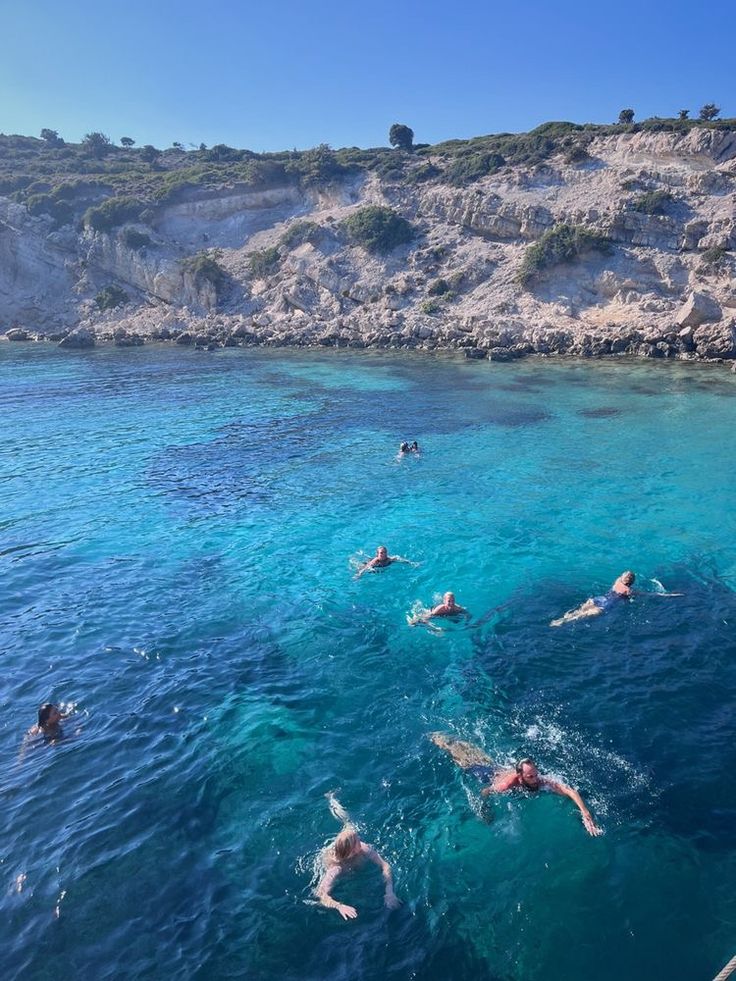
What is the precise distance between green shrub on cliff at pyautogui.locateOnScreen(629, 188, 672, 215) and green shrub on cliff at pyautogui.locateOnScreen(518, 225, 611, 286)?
369cm

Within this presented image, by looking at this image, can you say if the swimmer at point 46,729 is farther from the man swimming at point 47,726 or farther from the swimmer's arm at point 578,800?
the swimmer's arm at point 578,800

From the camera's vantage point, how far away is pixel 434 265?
60.0m

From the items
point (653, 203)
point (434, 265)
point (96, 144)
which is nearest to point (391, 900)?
point (653, 203)

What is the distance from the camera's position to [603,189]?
5612cm

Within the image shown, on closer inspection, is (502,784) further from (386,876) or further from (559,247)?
(559,247)

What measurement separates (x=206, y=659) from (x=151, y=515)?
349 inches

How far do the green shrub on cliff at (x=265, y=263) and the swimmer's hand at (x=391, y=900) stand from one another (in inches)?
2491

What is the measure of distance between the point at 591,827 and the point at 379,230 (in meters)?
61.2

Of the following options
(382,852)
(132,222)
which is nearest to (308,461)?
(382,852)

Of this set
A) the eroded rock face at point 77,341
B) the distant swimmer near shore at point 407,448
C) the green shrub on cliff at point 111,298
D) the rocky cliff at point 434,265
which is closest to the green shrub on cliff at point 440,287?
the rocky cliff at point 434,265

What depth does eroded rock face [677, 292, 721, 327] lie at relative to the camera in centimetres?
4372

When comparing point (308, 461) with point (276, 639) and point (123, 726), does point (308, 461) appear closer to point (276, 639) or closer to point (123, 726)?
point (276, 639)

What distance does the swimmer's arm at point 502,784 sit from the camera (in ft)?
32.3

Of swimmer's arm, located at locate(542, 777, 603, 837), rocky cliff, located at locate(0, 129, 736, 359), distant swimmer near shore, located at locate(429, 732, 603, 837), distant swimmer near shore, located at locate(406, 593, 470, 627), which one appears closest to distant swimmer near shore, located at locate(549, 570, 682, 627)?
distant swimmer near shore, located at locate(406, 593, 470, 627)
